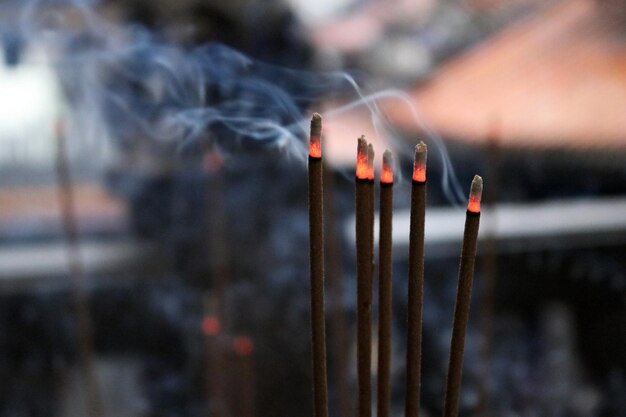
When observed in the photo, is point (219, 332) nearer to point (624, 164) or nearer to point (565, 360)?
point (565, 360)

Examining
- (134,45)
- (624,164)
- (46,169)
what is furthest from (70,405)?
(624,164)

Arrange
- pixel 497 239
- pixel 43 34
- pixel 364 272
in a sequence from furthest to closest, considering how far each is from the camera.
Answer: pixel 497 239
pixel 43 34
pixel 364 272

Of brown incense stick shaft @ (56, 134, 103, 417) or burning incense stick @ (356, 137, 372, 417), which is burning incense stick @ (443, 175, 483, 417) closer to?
burning incense stick @ (356, 137, 372, 417)

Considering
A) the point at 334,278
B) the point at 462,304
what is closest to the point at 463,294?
the point at 462,304

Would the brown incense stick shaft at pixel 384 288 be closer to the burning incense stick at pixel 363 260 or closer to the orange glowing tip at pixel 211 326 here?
the burning incense stick at pixel 363 260

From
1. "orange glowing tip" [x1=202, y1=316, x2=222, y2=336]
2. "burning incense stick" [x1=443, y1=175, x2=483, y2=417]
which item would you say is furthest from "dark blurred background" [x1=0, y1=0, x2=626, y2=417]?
"burning incense stick" [x1=443, y1=175, x2=483, y2=417]

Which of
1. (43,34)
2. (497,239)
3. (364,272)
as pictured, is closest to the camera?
(364,272)

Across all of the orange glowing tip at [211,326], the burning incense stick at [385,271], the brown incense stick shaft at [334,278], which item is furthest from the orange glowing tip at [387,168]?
the orange glowing tip at [211,326]

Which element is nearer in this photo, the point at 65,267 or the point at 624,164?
the point at 65,267

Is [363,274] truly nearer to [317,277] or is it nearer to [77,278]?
[317,277]
